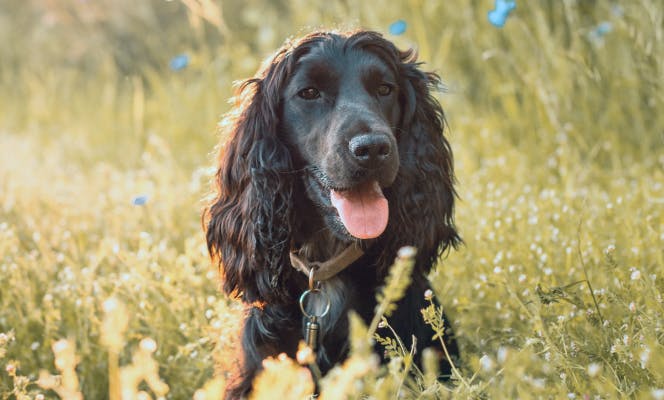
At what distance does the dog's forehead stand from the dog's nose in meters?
0.38

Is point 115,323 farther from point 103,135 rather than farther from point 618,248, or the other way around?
point 103,135

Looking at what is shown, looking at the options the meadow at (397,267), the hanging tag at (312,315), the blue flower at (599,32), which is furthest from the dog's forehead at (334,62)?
the blue flower at (599,32)

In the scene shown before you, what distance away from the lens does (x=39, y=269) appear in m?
3.50

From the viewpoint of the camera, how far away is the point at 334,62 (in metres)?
2.77

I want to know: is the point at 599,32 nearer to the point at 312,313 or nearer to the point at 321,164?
the point at 321,164

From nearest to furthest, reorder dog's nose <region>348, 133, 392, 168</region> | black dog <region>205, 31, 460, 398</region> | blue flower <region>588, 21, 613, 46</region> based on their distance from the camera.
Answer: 1. dog's nose <region>348, 133, 392, 168</region>
2. black dog <region>205, 31, 460, 398</region>
3. blue flower <region>588, 21, 613, 46</region>

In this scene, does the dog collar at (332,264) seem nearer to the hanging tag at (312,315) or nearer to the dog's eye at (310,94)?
the hanging tag at (312,315)

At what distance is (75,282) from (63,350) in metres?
2.01

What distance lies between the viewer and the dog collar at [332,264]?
267 cm

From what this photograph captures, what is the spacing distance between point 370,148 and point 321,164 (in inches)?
9.2

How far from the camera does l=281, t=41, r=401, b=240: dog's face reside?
8.29 ft

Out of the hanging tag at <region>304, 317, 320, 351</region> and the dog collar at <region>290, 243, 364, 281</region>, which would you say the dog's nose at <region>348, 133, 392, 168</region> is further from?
the hanging tag at <region>304, 317, 320, 351</region>

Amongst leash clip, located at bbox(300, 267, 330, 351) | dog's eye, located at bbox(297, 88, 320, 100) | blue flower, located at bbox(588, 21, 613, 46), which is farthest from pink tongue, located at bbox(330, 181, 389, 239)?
blue flower, located at bbox(588, 21, 613, 46)

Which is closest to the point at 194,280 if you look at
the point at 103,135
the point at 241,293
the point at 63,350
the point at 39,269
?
the point at 241,293
